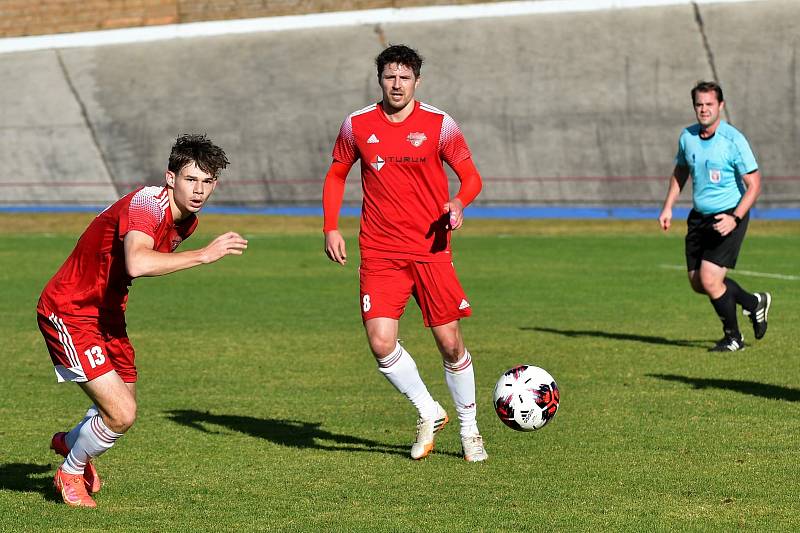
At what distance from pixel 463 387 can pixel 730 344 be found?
5.04 metres

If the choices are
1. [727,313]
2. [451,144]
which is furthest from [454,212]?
[727,313]

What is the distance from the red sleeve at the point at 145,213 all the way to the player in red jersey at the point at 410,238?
5.56 feet

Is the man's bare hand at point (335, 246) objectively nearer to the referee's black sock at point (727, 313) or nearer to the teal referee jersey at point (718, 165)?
the teal referee jersey at point (718, 165)

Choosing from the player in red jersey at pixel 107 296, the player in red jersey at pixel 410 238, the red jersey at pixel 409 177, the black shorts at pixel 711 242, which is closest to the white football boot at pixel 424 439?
the player in red jersey at pixel 410 238

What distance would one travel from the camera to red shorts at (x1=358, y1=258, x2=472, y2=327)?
25.0ft

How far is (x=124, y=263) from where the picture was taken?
6281mm

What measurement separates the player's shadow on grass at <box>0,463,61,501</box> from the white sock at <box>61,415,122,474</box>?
276mm

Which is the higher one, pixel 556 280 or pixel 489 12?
pixel 489 12

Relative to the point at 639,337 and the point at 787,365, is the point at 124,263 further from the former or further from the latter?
the point at 639,337

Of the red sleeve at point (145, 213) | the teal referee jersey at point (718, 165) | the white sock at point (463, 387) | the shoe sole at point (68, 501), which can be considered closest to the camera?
the red sleeve at point (145, 213)

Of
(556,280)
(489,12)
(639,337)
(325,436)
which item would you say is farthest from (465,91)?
(325,436)

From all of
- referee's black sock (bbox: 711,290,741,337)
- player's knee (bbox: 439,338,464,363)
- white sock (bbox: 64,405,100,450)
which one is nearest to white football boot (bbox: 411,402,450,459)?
player's knee (bbox: 439,338,464,363)

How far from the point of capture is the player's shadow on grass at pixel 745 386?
9.45 metres

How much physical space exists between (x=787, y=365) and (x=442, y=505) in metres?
5.54
